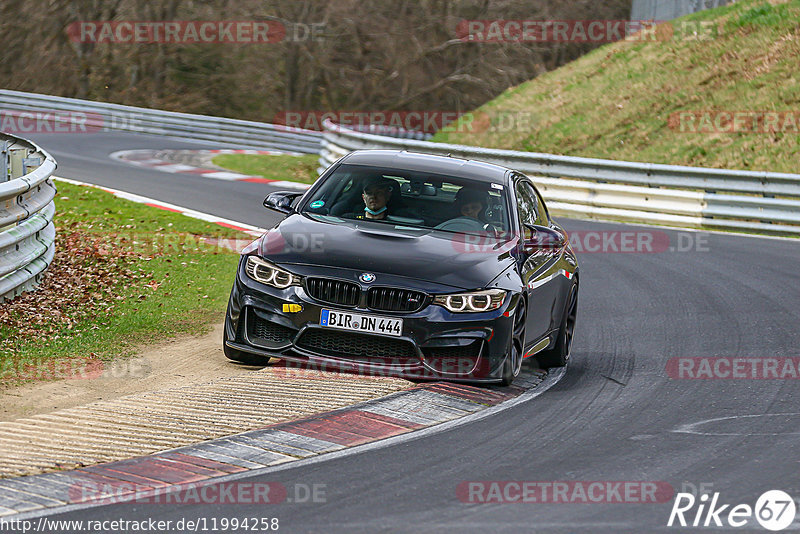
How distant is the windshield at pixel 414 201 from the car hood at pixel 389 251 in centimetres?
18

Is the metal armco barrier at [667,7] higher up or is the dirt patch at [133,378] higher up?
the metal armco barrier at [667,7]

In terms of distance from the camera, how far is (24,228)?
1050 centimetres

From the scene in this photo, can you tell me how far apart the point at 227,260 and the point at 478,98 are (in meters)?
39.4

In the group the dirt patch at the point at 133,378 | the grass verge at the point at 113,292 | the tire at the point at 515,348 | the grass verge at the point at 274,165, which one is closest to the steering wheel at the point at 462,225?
the tire at the point at 515,348

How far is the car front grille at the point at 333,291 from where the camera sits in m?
7.95

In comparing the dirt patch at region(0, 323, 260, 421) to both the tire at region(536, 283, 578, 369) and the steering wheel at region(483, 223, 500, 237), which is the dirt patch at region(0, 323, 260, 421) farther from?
the tire at region(536, 283, 578, 369)

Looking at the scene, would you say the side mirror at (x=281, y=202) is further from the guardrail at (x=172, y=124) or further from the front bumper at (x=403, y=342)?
the guardrail at (x=172, y=124)

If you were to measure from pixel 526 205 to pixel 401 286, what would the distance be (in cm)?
218

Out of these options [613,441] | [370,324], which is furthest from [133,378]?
[613,441]

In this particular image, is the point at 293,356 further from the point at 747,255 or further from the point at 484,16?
the point at 484,16

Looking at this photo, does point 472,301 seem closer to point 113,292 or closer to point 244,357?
point 244,357

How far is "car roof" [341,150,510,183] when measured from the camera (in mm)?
9391

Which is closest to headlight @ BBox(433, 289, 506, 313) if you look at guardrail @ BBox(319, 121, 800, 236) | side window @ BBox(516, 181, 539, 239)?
side window @ BBox(516, 181, 539, 239)

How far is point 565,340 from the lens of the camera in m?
9.54
